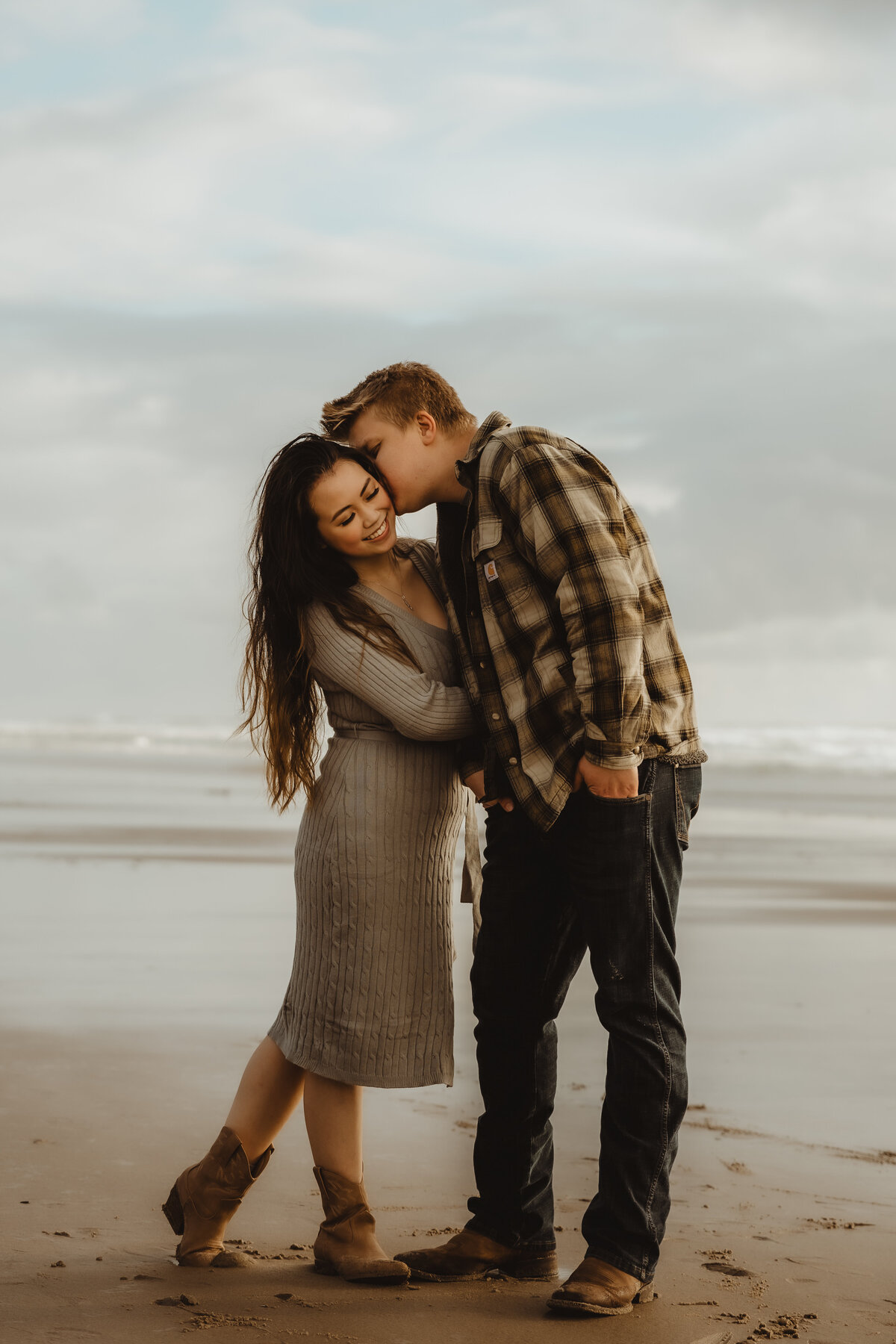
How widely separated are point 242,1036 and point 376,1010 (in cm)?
208

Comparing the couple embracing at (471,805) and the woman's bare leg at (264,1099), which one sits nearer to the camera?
the couple embracing at (471,805)

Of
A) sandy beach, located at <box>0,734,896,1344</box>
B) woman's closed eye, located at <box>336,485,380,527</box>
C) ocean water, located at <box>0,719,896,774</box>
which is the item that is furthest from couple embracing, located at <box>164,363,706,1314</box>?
ocean water, located at <box>0,719,896,774</box>

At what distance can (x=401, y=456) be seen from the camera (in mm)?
3107

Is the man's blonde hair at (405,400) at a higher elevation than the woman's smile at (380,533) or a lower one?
higher

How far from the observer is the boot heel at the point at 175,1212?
9.82 feet

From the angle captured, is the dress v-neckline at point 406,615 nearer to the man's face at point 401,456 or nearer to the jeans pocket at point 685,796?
the man's face at point 401,456

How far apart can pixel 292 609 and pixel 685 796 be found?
0.97 metres

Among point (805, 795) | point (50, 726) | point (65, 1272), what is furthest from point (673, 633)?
point (50, 726)

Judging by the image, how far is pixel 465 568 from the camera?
9.75 ft

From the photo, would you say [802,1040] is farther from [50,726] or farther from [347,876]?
[50,726]

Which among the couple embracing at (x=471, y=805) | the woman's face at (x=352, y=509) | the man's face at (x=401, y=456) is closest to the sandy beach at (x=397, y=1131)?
the couple embracing at (x=471, y=805)

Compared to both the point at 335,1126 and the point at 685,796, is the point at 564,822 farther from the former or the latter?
the point at 335,1126

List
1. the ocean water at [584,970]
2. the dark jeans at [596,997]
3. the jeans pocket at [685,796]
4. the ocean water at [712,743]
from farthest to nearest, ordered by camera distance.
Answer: the ocean water at [712,743] → the ocean water at [584,970] → the jeans pocket at [685,796] → the dark jeans at [596,997]

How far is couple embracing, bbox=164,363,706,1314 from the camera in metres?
2.79
